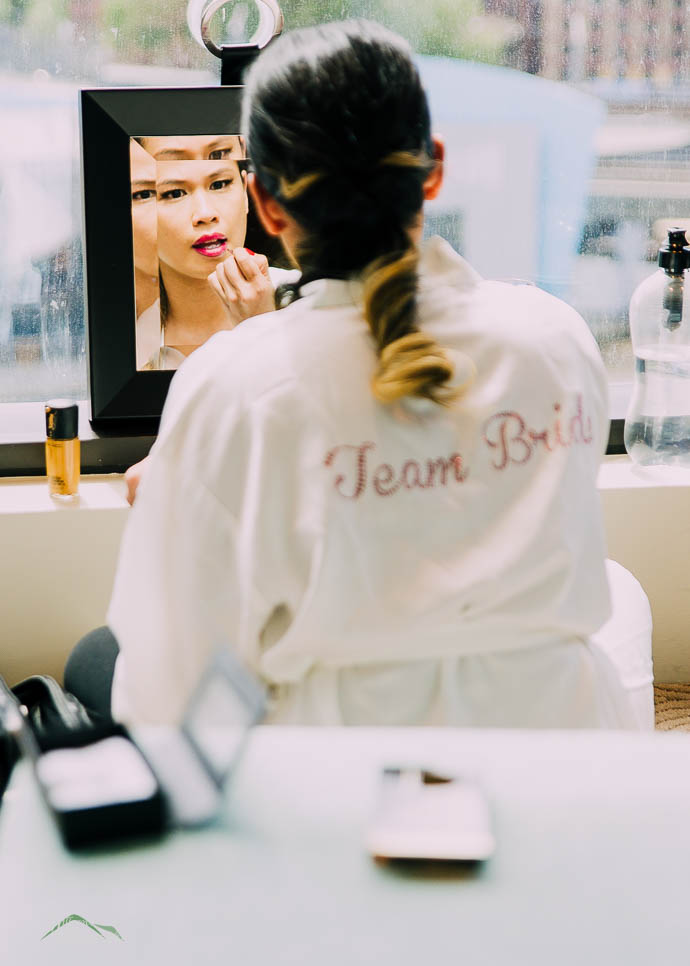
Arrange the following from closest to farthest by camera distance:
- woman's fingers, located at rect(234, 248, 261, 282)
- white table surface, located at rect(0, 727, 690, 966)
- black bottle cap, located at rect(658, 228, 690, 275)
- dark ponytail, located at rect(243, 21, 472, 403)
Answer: white table surface, located at rect(0, 727, 690, 966) < dark ponytail, located at rect(243, 21, 472, 403) < woman's fingers, located at rect(234, 248, 261, 282) < black bottle cap, located at rect(658, 228, 690, 275)

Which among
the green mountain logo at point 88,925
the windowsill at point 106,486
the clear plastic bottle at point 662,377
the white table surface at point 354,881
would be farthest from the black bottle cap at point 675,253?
the green mountain logo at point 88,925

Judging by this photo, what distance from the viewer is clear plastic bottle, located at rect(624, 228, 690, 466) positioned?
1.04 metres

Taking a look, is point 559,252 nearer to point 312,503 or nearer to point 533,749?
point 312,503

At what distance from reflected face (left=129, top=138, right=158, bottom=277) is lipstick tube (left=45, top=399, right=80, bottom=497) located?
5.9 inches

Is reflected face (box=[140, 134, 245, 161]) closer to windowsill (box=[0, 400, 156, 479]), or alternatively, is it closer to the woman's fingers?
the woman's fingers

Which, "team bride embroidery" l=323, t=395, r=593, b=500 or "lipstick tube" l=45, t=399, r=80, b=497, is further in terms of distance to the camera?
"lipstick tube" l=45, t=399, r=80, b=497

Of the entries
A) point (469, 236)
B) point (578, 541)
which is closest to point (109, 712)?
point (578, 541)

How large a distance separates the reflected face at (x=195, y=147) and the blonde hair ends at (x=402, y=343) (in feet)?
1.43

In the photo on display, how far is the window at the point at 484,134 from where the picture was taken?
96cm

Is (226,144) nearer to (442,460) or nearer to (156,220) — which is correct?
(156,220)

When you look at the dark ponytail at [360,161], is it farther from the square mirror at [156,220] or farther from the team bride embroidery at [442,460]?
the square mirror at [156,220]

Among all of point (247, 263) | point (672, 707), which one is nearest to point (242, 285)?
point (247, 263)

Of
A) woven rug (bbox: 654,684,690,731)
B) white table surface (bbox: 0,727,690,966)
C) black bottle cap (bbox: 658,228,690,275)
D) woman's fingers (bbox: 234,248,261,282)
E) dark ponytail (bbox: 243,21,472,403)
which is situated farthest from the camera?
black bottle cap (bbox: 658,228,690,275)

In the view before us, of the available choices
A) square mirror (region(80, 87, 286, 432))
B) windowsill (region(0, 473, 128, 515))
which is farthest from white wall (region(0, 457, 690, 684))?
square mirror (region(80, 87, 286, 432))
